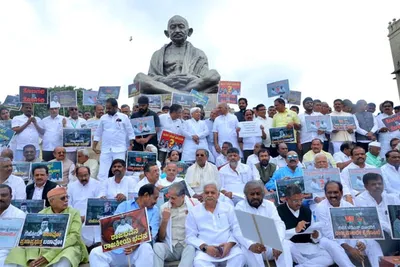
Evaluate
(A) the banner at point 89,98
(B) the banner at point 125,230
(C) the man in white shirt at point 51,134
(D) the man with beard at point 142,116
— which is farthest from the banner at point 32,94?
(B) the banner at point 125,230

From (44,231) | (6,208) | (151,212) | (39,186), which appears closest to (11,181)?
(39,186)

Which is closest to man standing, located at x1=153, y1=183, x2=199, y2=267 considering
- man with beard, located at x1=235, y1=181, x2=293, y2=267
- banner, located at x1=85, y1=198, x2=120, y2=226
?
man with beard, located at x1=235, y1=181, x2=293, y2=267

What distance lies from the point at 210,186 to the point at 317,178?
210cm

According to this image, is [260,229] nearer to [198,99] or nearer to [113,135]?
[113,135]

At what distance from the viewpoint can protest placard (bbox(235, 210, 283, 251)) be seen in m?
4.12

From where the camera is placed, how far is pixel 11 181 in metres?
6.86

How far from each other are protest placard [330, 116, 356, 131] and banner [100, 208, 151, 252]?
6.48 metres

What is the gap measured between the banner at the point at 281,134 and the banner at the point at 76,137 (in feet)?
14.6

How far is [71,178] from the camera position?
8000 mm

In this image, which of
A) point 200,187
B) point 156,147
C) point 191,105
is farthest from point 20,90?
point 200,187

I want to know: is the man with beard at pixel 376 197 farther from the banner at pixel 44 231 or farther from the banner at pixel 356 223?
the banner at pixel 44 231

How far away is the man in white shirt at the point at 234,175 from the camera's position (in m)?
7.82

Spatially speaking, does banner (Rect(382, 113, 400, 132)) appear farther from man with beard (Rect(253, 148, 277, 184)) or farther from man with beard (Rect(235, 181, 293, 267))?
man with beard (Rect(235, 181, 293, 267))

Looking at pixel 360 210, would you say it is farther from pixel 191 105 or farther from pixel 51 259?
pixel 191 105
